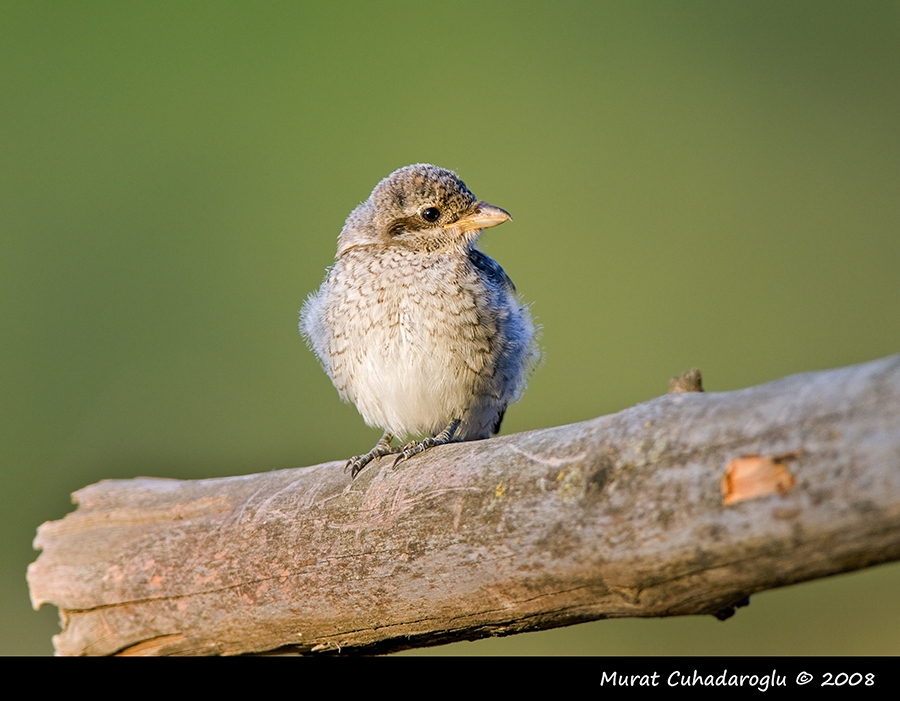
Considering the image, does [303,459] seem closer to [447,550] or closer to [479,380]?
[479,380]

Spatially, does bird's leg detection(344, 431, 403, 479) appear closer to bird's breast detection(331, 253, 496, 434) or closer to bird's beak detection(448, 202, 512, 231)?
bird's breast detection(331, 253, 496, 434)

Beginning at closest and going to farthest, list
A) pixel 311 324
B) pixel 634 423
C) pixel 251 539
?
pixel 634 423
pixel 251 539
pixel 311 324

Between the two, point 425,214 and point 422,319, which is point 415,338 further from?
point 425,214

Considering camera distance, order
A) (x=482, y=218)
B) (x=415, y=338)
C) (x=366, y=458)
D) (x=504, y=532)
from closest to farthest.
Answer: (x=504, y=532), (x=366, y=458), (x=415, y=338), (x=482, y=218)

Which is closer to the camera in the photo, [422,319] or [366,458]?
[366,458]

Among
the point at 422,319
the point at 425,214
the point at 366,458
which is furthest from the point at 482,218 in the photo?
the point at 366,458

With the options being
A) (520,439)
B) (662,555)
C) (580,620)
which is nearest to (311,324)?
(520,439)

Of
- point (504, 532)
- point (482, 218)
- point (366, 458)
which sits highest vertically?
point (482, 218)
